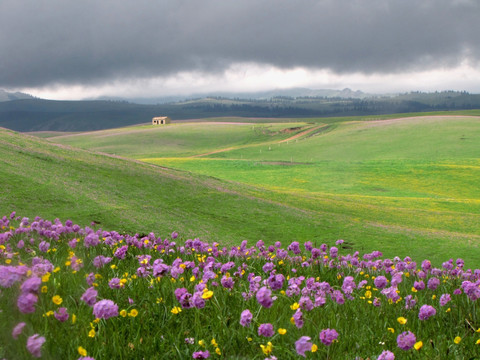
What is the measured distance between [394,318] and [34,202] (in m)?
12.8

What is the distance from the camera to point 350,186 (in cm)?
4853

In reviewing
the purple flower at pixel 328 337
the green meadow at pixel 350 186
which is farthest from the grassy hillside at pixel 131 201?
the purple flower at pixel 328 337

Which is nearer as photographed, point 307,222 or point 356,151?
point 307,222

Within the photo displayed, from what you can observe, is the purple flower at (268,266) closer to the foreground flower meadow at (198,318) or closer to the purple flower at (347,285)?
the foreground flower meadow at (198,318)

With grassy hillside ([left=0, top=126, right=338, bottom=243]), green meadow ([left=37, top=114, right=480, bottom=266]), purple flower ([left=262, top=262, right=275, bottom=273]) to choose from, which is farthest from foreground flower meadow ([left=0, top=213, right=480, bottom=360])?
green meadow ([left=37, top=114, right=480, bottom=266])

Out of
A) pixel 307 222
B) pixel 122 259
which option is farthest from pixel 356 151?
pixel 122 259

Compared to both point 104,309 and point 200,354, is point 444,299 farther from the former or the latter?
point 104,309

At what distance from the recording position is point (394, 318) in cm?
516

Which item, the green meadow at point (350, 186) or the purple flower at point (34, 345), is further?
the green meadow at point (350, 186)

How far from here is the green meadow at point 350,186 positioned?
17.8m

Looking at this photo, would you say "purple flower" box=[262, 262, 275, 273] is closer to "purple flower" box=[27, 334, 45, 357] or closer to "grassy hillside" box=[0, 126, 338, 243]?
"purple flower" box=[27, 334, 45, 357]

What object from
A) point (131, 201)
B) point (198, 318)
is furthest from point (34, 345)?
point (131, 201)

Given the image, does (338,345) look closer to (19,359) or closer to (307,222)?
(19,359)

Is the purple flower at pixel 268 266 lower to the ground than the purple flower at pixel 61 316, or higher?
lower
